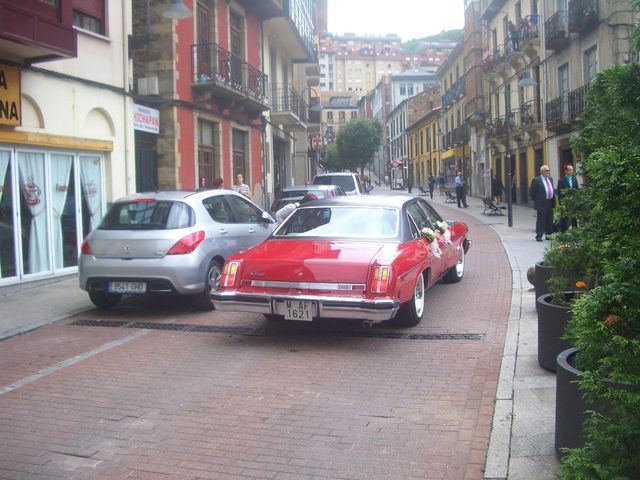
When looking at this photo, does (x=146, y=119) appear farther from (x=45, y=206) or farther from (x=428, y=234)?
(x=428, y=234)

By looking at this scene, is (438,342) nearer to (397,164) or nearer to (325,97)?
(397,164)

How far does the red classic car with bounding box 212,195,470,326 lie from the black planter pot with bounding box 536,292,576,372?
1.43 m

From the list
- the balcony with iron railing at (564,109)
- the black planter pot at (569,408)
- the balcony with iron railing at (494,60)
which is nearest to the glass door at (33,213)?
the black planter pot at (569,408)

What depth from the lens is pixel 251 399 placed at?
534 centimetres

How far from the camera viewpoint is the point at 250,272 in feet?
23.1

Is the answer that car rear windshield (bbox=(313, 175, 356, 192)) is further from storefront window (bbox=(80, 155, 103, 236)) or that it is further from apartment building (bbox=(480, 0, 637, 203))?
storefront window (bbox=(80, 155, 103, 236))

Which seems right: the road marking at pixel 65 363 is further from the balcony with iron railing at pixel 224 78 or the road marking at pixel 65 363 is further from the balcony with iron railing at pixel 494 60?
the balcony with iron railing at pixel 494 60

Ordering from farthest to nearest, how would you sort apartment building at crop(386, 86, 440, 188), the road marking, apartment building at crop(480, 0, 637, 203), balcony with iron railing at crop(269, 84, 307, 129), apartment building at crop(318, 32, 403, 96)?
apartment building at crop(318, 32, 403, 96) < apartment building at crop(386, 86, 440, 188) < balcony with iron railing at crop(269, 84, 307, 129) < apartment building at crop(480, 0, 637, 203) < the road marking

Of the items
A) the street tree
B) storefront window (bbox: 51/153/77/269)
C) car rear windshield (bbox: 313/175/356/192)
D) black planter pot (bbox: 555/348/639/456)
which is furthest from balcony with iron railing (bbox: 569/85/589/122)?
the street tree

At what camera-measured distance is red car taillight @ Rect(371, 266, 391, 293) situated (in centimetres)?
656

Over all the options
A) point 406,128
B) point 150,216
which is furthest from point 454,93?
point 150,216

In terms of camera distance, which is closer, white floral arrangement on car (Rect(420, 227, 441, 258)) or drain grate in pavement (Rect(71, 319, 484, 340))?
drain grate in pavement (Rect(71, 319, 484, 340))

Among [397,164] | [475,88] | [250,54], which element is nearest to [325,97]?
[397,164]

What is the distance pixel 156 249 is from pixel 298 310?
2.59 m
